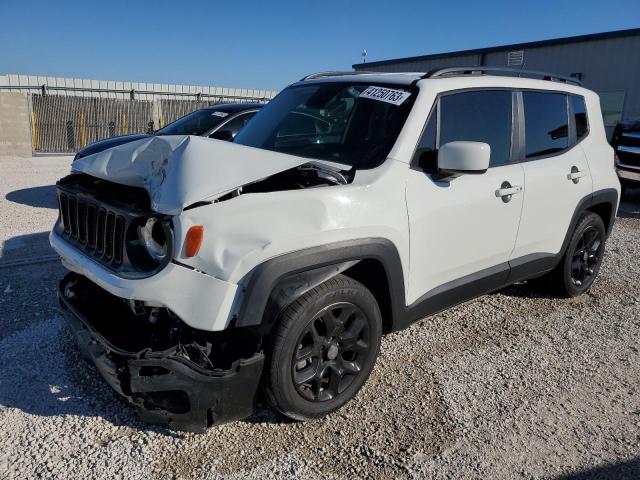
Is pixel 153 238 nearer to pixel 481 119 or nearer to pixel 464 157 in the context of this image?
pixel 464 157

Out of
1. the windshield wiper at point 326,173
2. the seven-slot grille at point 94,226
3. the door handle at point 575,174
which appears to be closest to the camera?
the seven-slot grille at point 94,226

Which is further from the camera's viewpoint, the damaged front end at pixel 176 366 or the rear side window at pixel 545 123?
the rear side window at pixel 545 123

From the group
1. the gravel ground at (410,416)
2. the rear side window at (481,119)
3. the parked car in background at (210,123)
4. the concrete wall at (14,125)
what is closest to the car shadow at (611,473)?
the gravel ground at (410,416)

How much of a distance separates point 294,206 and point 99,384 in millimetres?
1695

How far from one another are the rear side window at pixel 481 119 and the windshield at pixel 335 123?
0.32 m

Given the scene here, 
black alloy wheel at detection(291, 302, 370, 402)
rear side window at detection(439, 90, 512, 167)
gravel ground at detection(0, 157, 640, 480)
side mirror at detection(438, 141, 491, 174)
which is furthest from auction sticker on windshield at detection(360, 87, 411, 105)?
gravel ground at detection(0, 157, 640, 480)

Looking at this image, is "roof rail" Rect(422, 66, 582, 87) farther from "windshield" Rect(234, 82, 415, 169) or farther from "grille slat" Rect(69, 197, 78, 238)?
"grille slat" Rect(69, 197, 78, 238)

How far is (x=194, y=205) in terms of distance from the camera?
2393mm

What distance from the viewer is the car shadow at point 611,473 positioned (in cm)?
251

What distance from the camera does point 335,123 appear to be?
3.51m

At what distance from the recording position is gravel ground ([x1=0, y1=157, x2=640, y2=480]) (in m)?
2.54

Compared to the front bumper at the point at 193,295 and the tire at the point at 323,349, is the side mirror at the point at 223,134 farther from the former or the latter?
the front bumper at the point at 193,295

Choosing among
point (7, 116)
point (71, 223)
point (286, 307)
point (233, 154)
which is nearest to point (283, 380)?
point (286, 307)

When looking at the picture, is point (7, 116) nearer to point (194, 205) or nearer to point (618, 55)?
point (194, 205)
